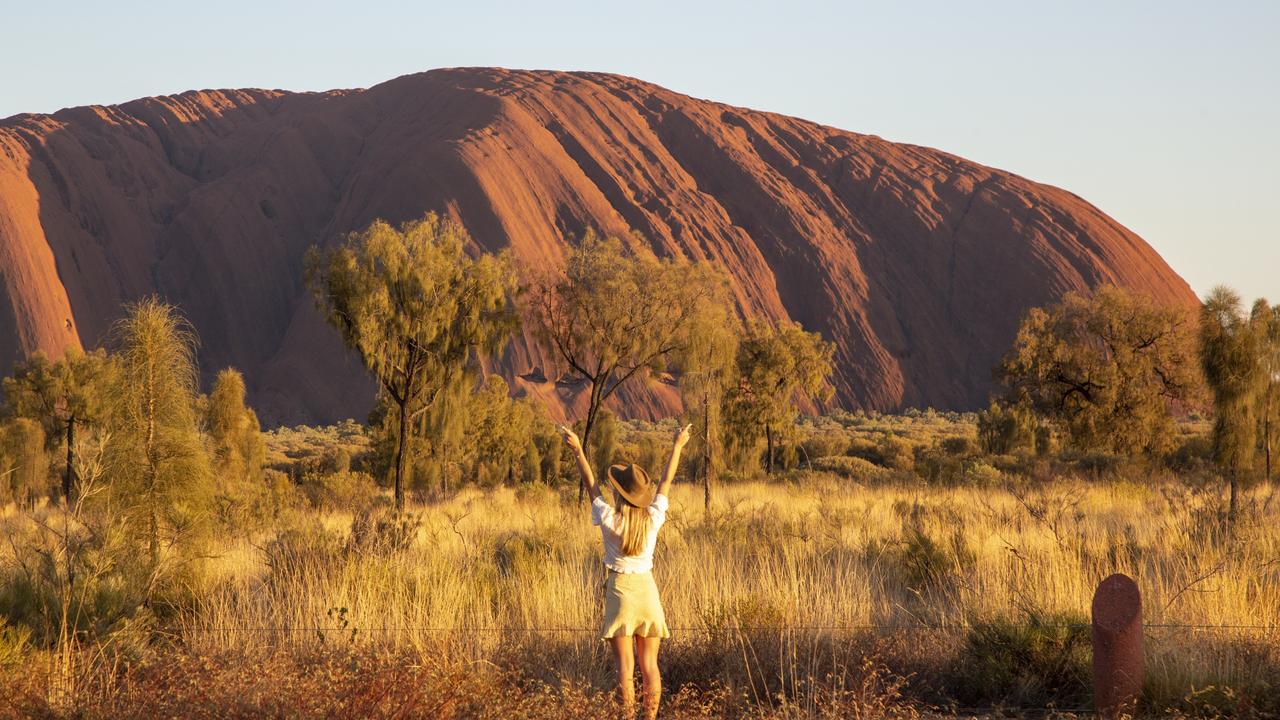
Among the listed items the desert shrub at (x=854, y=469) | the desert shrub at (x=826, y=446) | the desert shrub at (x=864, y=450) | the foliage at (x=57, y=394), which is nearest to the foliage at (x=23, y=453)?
the foliage at (x=57, y=394)

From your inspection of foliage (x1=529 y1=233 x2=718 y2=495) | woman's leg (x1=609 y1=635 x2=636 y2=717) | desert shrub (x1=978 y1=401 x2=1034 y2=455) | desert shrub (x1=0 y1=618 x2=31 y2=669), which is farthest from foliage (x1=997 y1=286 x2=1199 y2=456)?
desert shrub (x1=0 y1=618 x2=31 y2=669)

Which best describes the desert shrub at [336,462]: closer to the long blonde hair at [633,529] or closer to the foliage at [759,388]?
the foliage at [759,388]

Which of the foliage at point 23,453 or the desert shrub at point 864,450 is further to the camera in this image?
the desert shrub at point 864,450

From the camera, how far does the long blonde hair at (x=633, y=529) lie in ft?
19.9

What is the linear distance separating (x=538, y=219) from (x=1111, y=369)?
202 ft

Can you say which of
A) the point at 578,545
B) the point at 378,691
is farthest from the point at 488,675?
the point at 578,545

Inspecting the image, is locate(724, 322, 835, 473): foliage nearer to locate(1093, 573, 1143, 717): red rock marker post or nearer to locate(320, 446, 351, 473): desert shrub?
locate(320, 446, 351, 473): desert shrub

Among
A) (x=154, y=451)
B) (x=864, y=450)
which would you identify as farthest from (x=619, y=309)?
(x=864, y=450)

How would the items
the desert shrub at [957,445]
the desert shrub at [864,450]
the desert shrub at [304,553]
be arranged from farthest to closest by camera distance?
Result: the desert shrub at [957,445] → the desert shrub at [864,450] → the desert shrub at [304,553]

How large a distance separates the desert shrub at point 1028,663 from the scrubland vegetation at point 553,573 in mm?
21

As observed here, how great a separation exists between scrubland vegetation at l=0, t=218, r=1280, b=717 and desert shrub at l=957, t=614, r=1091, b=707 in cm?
2

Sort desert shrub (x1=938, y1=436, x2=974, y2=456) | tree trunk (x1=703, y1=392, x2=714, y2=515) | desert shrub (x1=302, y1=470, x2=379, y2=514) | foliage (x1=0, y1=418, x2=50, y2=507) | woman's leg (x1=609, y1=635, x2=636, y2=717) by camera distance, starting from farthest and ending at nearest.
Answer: desert shrub (x1=938, y1=436, x2=974, y2=456) < foliage (x1=0, y1=418, x2=50, y2=507) < desert shrub (x1=302, y1=470, x2=379, y2=514) < tree trunk (x1=703, y1=392, x2=714, y2=515) < woman's leg (x1=609, y1=635, x2=636, y2=717)

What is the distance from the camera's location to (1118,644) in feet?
19.9

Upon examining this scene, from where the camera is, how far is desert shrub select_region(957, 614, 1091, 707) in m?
6.91
